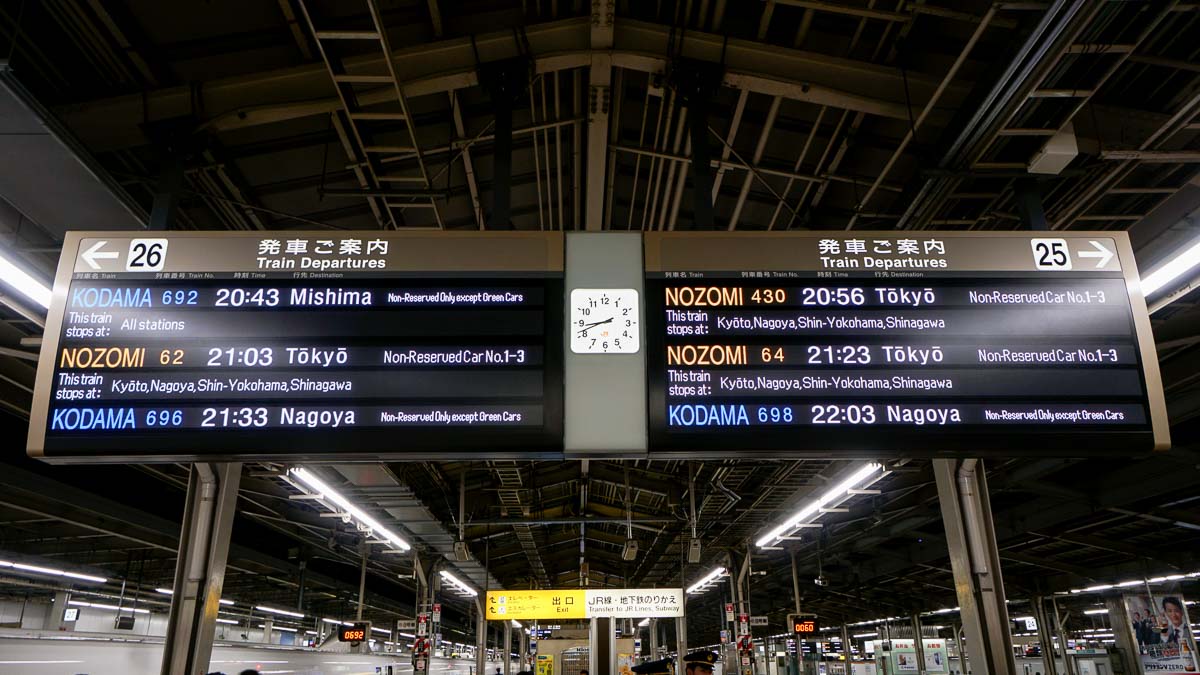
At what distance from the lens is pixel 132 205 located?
5.38m

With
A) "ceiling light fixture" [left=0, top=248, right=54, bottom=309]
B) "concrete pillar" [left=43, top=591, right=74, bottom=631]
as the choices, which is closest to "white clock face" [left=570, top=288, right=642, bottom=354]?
"ceiling light fixture" [left=0, top=248, right=54, bottom=309]

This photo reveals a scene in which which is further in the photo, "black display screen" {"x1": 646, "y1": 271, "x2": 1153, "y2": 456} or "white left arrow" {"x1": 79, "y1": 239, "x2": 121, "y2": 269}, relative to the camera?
"white left arrow" {"x1": 79, "y1": 239, "x2": 121, "y2": 269}

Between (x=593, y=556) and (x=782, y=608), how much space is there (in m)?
16.5

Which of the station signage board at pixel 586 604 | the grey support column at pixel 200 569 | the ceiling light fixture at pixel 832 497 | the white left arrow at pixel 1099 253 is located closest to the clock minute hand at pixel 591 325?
the white left arrow at pixel 1099 253

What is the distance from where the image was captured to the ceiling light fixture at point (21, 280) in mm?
5078

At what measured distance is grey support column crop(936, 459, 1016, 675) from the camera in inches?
305

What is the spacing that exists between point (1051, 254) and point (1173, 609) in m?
21.2

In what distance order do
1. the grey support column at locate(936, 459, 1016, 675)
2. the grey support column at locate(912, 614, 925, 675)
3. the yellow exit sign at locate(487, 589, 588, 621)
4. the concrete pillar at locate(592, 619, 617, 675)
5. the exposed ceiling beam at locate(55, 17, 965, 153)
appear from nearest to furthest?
the exposed ceiling beam at locate(55, 17, 965, 153)
the grey support column at locate(936, 459, 1016, 675)
the yellow exit sign at locate(487, 589, 588, 621)
the concrete pillar at locate(592, 619, 617, 675)
the grey support column at locate(912, 614, 925, 675)

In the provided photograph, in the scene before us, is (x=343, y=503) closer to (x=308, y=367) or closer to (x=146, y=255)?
(x=146, y=255)

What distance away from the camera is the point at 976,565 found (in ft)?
26.6

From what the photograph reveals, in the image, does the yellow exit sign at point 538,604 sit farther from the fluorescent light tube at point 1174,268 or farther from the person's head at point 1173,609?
the fluorescent light tube at point 1174,268

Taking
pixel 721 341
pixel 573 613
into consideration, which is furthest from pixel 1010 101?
pixel 573 613

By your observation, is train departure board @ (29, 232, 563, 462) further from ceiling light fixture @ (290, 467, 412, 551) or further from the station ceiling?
ceiling light fixture @ (290, 467, 412, 551)

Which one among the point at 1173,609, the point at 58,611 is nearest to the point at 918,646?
the point at 1173,609
